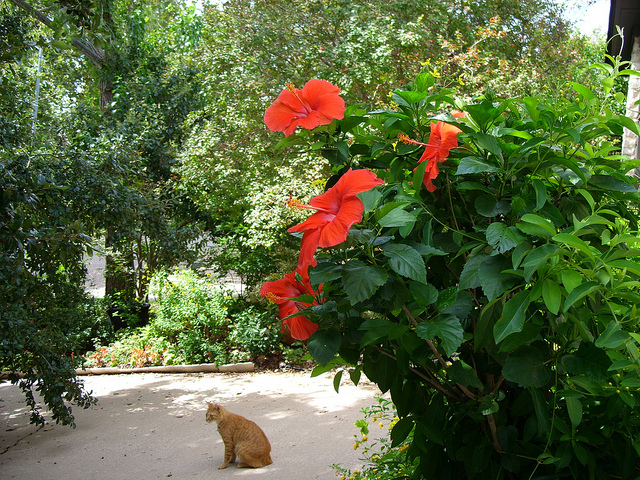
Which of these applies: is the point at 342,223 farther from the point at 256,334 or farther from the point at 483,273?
the point at 256,334

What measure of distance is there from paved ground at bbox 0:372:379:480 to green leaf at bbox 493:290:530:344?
3.08m

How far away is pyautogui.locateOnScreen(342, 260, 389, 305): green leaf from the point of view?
938 millimetres

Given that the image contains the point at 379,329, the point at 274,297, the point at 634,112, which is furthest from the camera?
the point at 634,112

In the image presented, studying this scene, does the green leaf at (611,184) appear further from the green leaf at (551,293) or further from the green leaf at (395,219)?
the green leaf at (395,219)

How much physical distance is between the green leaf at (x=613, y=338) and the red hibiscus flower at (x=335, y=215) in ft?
1.46

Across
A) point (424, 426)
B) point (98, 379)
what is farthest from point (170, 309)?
point (424, 426)

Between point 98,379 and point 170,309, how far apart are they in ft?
4.28

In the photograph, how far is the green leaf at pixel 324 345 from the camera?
41.6 inches

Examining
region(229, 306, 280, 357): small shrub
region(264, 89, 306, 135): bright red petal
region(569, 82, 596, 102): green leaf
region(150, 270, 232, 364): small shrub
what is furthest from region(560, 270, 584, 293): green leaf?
region(150, 270, 232, 364): small shrub

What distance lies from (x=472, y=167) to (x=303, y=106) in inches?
16.3

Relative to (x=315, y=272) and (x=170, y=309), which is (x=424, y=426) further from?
(x=170, y=309)

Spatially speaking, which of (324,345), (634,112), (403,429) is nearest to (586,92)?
(324,345)

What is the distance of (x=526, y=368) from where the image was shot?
1.06 metres

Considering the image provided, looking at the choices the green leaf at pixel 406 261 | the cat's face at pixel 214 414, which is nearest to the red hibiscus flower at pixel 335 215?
the green leaf at pixel 406 261
